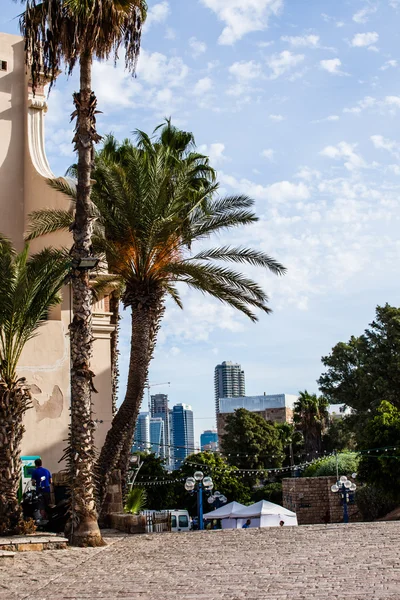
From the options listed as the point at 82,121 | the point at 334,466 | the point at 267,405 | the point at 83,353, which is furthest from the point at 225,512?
the point at 267,405

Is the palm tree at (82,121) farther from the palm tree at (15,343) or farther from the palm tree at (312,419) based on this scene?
the palm tree at (312,419)

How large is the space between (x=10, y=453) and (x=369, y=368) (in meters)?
32.2

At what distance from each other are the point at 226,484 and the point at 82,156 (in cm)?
3014

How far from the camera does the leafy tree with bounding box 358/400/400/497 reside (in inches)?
1010

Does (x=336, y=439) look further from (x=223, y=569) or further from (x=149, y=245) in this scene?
(x=223, y=569)

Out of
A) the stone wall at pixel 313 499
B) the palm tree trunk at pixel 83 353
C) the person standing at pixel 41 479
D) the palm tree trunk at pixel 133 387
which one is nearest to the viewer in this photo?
the palm tree trunk at pixel 83 353

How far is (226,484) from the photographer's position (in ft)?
136

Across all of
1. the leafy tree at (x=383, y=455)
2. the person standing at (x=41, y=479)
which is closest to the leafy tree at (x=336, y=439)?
the leafy tree at (x=383, y=455)

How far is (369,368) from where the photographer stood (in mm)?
43125

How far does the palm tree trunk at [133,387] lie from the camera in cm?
1755

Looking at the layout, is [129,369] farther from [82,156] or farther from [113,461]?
[82,156]

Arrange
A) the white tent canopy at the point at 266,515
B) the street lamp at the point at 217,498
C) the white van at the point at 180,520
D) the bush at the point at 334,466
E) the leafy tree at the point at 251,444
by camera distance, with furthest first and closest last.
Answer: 1. the leafy tree at the point at 251,444
2. the bush at the point at 334,466
3. the street lamp at the point at 217,498
4. the white van at the point at 180,520
5. the white tent canopy at the point at 266,515

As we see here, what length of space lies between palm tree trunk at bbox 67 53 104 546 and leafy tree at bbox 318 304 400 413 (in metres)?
29.9

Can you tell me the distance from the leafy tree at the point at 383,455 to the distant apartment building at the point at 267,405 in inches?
2094
